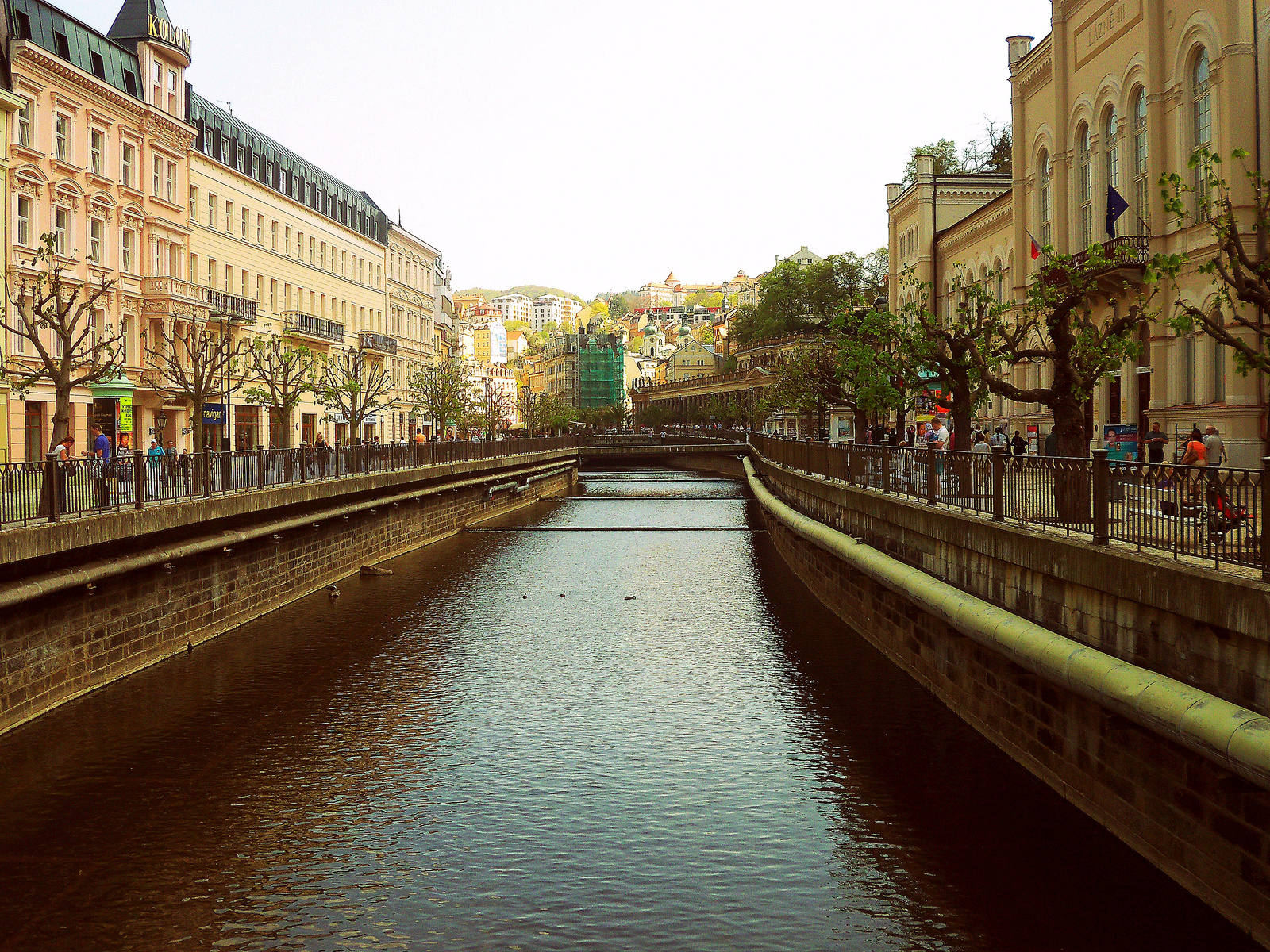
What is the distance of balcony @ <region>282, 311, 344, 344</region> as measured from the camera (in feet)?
205

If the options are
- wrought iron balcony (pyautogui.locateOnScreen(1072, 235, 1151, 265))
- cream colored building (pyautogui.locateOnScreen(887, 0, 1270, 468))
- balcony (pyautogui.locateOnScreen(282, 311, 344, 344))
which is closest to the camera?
cream colored building (pyautogui.locateOnScreen(887, 0, 1270, 468))

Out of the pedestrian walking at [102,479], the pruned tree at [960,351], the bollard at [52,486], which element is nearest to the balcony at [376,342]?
the pruned tree at [960,351]

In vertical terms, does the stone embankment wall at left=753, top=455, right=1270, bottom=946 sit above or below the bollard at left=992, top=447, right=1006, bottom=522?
below

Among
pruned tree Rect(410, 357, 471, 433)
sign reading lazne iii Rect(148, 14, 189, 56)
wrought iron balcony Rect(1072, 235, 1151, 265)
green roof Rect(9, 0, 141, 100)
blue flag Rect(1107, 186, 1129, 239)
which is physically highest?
sign reading lazne iii Rect(148, 14, 189, 56)

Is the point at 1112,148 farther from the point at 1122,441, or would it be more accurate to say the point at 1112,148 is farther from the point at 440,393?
the point at 440,393

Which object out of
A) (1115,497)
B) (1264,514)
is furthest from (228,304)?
(1264,514)

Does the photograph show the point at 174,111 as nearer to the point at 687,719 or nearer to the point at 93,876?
the point at 687,719

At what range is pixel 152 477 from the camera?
20156 mm

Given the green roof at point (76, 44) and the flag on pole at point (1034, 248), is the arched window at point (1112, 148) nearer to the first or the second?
the flag on pole at point (1034, 248)

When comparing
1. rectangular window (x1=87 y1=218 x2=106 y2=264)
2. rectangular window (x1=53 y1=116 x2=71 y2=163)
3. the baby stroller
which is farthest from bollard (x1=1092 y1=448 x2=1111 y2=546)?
rectangular window (x1=87 y1=218 x2=106 y2=264)

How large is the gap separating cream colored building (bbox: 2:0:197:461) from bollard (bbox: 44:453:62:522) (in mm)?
19322

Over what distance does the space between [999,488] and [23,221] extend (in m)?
34.6

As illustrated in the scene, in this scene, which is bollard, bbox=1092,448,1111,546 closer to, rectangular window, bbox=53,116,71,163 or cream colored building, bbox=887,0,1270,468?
cream colored building, bbox=887,0,1270,468

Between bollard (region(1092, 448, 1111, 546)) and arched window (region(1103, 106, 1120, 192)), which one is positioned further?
arched window (region(1103, 106, 1120, 192))
